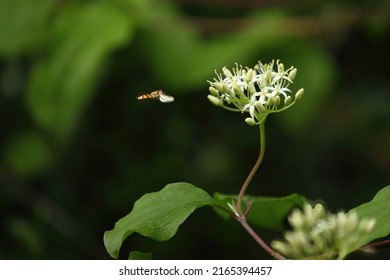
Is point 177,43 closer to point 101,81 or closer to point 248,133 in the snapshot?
point 101,81

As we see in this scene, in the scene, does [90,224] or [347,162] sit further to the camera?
[347,162]

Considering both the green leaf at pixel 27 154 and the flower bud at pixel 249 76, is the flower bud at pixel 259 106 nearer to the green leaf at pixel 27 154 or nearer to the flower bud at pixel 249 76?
the flower bud at pixel 249 76

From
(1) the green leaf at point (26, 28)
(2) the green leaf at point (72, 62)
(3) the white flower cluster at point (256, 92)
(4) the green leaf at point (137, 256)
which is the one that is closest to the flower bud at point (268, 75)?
(3) the white flower cluster at point (256, 92)

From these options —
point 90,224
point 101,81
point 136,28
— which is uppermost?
point 136,28

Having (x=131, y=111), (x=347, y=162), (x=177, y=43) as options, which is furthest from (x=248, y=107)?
(x=347, y=162)

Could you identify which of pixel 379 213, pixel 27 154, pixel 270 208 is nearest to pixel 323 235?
pixel 379 213

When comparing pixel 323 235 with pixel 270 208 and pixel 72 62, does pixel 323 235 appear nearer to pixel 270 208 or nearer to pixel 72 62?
pixel 270 208
